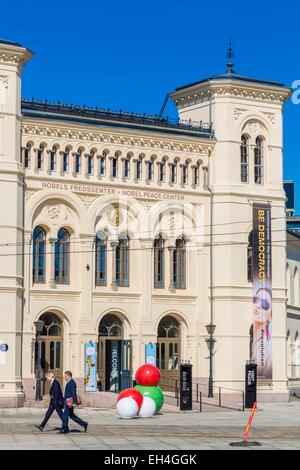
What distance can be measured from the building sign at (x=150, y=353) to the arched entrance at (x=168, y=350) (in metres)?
0.92

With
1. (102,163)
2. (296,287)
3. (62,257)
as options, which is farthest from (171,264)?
(296,287)

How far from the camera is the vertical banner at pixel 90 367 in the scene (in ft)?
167

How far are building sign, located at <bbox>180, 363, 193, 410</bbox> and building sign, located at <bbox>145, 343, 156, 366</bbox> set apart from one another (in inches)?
247

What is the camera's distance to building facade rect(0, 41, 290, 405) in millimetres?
49406

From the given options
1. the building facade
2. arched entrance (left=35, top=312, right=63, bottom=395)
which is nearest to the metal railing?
the building facade

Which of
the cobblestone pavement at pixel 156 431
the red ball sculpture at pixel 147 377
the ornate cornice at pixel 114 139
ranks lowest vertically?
the cobblestone pavement at pixel 156 431

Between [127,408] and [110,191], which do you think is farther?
[110,191]

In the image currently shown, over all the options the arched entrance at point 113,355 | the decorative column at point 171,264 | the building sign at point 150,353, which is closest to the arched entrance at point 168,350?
the building sign at point 150,353

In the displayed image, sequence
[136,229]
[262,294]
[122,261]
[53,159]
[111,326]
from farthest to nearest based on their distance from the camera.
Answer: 1. [262,294]
2. [136,229]
3. [122,261]
4. [111,326]
5. [53,159]

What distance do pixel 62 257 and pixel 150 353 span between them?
20.6ft

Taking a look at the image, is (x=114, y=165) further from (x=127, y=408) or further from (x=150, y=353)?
(x=127, y=408)

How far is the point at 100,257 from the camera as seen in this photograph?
52500 mm

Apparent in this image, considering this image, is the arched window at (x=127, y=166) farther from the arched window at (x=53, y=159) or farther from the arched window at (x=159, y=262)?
the arched window at (x=53, y=159)
